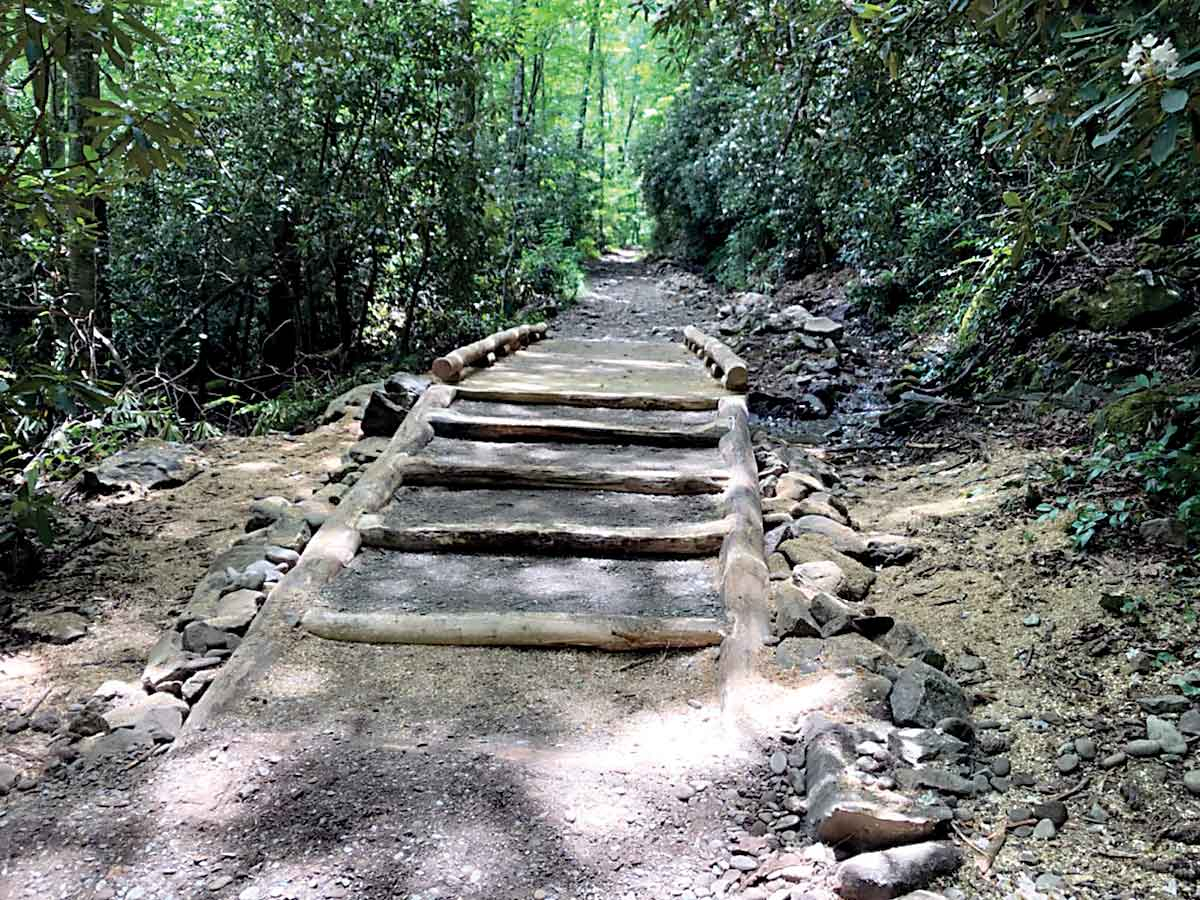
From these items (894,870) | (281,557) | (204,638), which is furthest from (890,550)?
(204,638)

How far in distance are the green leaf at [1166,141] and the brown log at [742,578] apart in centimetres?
173

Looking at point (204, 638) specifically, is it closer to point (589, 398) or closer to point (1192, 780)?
point (1192, 780)

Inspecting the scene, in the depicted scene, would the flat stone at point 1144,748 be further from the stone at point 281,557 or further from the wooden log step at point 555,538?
the stone at point 281,557

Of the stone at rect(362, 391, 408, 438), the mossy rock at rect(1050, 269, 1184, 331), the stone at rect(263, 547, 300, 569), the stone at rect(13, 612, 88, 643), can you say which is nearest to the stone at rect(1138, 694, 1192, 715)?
the stone at rect(263, 547, 300, 569)

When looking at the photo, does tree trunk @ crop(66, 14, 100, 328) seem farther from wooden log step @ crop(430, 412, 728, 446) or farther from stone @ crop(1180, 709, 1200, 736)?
stone @ crop(1180, 709, 1200, 736)

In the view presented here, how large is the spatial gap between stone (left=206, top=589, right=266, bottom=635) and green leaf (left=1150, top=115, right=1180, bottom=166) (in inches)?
120

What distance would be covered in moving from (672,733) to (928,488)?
9.25 feet

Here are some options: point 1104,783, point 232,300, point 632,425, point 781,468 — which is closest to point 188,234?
point 232,300

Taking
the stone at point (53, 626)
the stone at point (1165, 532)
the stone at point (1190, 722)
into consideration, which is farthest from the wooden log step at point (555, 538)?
the stone at point (1190, 722)

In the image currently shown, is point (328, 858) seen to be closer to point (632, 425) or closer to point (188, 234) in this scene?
point (632, 425)

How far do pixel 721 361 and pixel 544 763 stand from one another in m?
4.77

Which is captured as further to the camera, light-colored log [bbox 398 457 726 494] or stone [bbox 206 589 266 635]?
light-colored log [bbox 398 457 726 494]

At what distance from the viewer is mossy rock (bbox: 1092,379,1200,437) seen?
11.9ft

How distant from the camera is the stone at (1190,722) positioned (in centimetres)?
213
